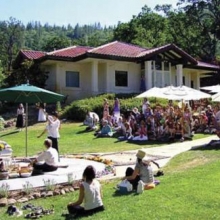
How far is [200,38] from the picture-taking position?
54500 mm

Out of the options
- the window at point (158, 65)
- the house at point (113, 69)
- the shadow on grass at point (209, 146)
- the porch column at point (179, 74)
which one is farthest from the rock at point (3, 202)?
the porch column at point (179, 74)

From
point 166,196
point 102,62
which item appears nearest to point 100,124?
point 102,62

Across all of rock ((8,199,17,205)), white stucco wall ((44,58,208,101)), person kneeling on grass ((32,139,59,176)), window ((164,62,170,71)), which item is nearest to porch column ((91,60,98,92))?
white stucco wall ((44,58,208,101))

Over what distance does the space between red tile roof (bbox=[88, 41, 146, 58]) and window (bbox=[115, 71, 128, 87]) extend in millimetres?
1640

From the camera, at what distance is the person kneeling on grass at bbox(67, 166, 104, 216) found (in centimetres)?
776

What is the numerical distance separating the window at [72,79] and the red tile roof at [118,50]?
3.27 metres

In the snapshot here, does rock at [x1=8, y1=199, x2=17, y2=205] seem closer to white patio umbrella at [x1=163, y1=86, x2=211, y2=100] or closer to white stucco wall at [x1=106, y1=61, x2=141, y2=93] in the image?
white patio umbrella at [x1=163, y1=86, x2=211, y2=100]

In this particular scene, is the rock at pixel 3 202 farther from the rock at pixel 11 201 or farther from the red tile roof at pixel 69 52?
the red tile roof at pixel 69 52

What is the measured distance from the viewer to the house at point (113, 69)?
107 feet

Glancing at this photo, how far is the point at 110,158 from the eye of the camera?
14672 millimetres

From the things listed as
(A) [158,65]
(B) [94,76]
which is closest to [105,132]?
(B) [94,76]

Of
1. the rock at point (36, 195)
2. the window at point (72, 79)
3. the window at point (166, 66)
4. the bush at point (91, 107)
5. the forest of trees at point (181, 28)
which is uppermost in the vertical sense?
the forest of trees at point (181, 28)

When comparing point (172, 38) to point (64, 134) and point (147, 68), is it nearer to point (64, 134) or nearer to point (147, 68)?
point (147, 68)

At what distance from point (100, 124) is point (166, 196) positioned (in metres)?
14.5
